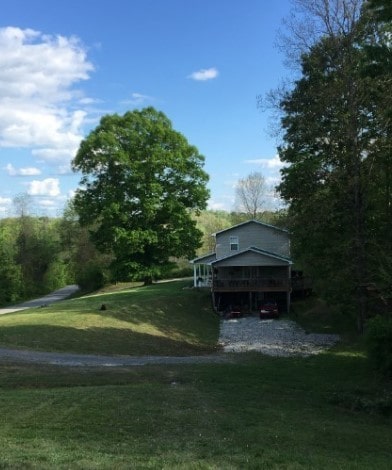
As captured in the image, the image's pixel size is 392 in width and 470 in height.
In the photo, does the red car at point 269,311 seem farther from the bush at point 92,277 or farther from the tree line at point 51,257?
the bush at point 92,277

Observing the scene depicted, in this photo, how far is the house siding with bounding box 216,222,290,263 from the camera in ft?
146

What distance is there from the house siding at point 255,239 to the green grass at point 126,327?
570cm

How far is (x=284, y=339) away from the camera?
98.3 ft

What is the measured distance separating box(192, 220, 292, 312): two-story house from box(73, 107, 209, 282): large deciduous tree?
5.97 m

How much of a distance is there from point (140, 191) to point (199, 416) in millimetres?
41272

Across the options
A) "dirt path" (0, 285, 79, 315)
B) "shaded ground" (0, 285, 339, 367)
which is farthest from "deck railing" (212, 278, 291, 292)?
"dirt path" (0, 285, 79, 315)

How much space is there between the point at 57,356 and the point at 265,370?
825cm

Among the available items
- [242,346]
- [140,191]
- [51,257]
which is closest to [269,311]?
[242,346]

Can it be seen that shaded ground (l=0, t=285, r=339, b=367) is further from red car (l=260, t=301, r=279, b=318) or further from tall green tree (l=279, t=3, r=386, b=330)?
tall green tree (l=279, t=3, r=386, b=330)

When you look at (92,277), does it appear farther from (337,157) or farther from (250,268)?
(337,157)

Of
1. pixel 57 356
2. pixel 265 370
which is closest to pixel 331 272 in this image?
pixel 265 370

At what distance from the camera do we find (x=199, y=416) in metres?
9.71

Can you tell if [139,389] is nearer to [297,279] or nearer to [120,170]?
[297,279]

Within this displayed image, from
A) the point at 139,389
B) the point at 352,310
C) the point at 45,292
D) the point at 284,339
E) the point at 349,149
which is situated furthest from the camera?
the point at 45,292
